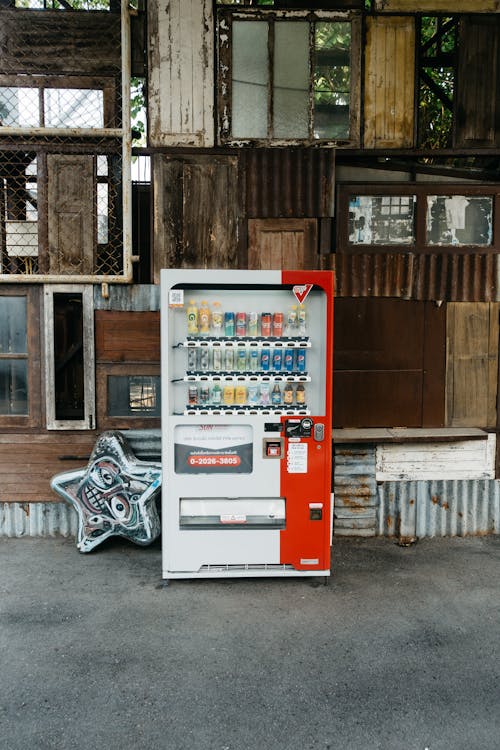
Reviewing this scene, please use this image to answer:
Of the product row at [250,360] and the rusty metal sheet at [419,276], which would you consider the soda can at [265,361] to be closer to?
the product row at [250,360]

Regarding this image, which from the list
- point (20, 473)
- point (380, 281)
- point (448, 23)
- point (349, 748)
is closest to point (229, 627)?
point (349, 748)

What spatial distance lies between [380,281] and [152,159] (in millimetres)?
2811

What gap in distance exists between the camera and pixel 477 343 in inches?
225

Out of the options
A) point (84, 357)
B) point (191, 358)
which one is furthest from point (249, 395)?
point (84, 357)

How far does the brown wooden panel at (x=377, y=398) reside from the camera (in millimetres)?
5641

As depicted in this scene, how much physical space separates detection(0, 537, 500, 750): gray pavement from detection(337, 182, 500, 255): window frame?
3.26m

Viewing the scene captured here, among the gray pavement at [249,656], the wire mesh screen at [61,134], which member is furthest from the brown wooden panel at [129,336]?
the gray pavement at [249,656]

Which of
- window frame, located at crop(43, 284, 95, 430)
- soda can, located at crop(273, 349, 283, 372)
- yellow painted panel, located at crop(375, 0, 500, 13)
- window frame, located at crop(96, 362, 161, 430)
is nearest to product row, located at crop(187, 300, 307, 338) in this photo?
soda can, located at crop(273, 349, 283, 372)

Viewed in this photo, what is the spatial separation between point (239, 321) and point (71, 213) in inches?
97.2

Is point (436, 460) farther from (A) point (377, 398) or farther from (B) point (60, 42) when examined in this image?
(B) point (60, 42)

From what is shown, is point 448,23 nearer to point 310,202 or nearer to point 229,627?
point 310,202

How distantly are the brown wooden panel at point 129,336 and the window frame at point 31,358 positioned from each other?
667 millimetres

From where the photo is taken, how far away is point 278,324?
4.56 meters

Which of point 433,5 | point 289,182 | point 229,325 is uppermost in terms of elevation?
point 433,5
